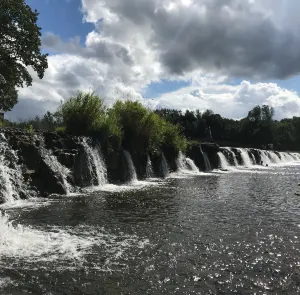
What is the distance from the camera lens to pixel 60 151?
24547 mm

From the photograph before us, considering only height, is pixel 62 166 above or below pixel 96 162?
Answer: below

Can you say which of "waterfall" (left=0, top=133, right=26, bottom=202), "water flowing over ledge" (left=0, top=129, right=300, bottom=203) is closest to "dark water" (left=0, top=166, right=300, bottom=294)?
"waterfall" (left=0, top=133, right=26, bottom=202)

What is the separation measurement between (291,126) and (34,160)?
450ft

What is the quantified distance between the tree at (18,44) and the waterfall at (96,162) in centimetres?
739

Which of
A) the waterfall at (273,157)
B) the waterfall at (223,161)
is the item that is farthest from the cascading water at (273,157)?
the waterfall at (223,161)

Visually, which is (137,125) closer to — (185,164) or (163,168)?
(163,168)

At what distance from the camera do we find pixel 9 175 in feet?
65.3

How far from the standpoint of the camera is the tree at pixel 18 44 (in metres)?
18.5

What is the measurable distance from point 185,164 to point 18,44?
2680 cm

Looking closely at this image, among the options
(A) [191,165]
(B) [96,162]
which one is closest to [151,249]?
(B) [96,162]

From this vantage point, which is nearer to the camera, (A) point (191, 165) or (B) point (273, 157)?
(A) point (191, 165)

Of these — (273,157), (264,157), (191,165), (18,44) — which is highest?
(18,44)

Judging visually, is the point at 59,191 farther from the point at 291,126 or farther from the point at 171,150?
the point at 291,126

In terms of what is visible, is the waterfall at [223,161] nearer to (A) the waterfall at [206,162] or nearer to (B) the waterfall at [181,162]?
(A) the waterfall at [206,162]
